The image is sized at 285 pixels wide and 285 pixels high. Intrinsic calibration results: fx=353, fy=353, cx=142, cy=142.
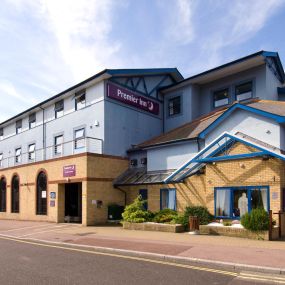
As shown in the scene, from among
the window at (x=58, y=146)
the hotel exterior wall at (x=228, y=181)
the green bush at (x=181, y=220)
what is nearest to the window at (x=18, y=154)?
the window at (x=58, y=146)

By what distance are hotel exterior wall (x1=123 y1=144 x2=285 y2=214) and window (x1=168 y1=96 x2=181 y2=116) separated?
8497 mm

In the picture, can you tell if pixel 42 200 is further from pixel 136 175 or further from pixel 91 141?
pixel 136 175

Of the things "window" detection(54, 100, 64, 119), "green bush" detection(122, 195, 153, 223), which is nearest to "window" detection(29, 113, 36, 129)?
"window" detection(54, 100, 64, 119)

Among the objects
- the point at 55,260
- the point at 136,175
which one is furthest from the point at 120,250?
the point at 136,175

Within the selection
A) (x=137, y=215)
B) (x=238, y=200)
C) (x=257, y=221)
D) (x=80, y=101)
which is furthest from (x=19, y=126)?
(x=257, y=221)

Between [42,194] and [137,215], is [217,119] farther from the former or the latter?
[42,194]

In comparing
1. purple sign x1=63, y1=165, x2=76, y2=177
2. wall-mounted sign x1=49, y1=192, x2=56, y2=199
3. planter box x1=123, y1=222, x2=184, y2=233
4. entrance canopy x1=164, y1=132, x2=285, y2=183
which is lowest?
planter box x1=123, y1=222, x2=184, y2=233

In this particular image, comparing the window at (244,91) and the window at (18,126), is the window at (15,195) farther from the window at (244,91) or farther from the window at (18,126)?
the window at (244,91)

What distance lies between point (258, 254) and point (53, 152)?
21.2 m

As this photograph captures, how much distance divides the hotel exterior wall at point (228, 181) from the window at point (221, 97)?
824 cm

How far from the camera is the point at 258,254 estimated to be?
32.8 feet

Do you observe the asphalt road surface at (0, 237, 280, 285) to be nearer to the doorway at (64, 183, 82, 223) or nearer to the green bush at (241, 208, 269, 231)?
the green bush at (241, 208, 269, 231)

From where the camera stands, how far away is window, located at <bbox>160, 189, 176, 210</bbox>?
20.0 m

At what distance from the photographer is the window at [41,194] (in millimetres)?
25047
